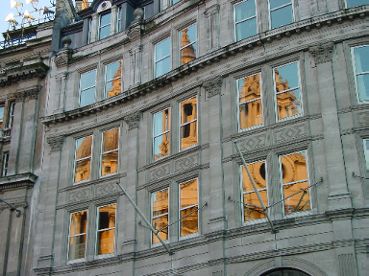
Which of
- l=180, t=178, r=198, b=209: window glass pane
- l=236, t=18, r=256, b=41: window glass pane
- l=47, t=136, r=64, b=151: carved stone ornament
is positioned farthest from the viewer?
l=47, t=136, r=64, b=151: carved stone ornament

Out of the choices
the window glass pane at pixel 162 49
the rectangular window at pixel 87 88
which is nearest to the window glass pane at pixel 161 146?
the window glass pane at pixel 162 49

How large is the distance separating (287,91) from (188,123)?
4.79 m

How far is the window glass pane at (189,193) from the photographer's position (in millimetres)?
26248

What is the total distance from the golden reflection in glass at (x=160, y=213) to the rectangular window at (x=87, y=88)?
24.1 ft

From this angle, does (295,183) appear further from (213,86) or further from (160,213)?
(160,213)

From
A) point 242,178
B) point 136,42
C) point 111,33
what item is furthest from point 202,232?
point 111,33

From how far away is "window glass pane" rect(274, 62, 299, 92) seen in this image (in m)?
25.3

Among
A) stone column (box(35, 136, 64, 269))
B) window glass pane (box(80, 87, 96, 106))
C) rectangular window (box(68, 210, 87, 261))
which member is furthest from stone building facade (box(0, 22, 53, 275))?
window glass pane (box(80, 87, 96, 106))

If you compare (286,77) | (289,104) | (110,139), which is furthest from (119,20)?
(289,104)

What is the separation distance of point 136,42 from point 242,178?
Result: 33.8ft

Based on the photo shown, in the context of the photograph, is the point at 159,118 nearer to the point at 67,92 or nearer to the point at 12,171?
the point at 67,92

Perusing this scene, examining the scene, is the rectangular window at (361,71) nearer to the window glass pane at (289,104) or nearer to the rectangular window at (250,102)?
the window glass pane at (289,104)

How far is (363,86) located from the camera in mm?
24031

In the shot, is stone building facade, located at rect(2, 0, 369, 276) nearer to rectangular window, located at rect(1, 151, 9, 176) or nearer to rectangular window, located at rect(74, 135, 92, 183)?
rectangular window, located at rect(74, 135, 92, 183)
